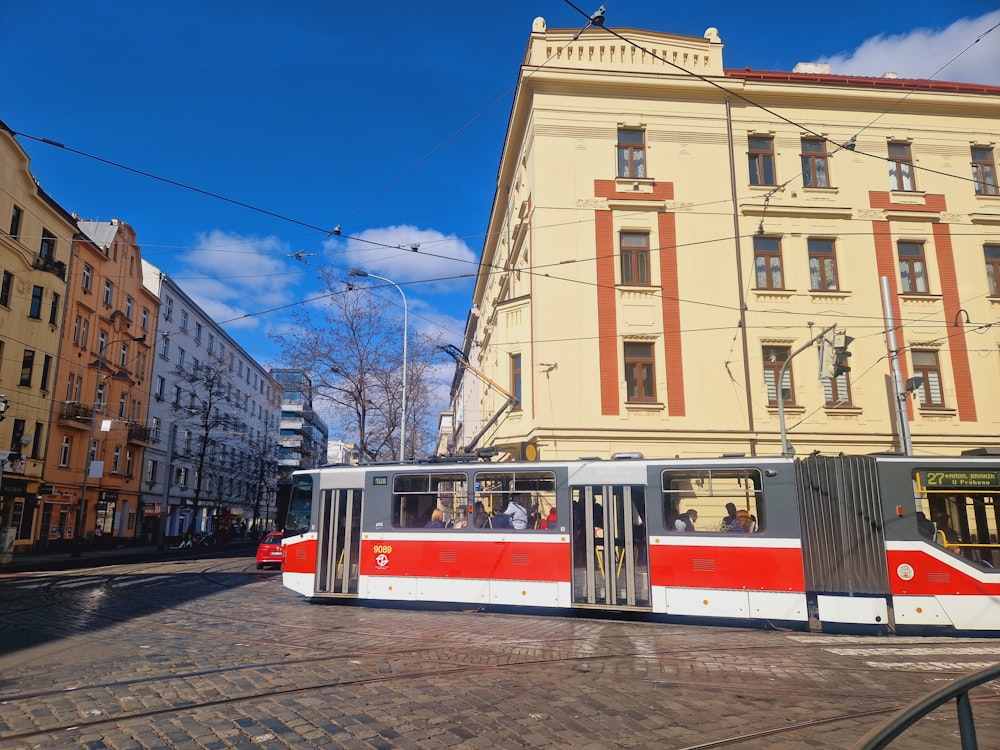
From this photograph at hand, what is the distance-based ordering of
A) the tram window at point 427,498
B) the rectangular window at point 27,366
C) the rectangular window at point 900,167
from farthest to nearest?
the rectangular window at point 27,366
the rectangular window at point 900,167
the tram window at point 427,498

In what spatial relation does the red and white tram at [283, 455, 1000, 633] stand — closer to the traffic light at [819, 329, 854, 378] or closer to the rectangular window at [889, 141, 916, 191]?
the traffic light at [819, 329, 854, 378]

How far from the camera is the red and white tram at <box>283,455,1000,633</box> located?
1132 cm

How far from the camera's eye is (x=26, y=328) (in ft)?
109

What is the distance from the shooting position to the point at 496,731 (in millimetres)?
5723

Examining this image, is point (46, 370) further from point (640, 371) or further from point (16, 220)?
point (640, 371)

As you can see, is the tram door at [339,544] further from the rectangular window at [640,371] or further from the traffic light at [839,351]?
the traffic light at [839,351]

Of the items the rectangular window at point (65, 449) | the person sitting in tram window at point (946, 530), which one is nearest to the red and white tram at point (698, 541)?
the person sitting in tram window at point (946, 530)

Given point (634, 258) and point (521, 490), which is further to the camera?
point (634, 258)

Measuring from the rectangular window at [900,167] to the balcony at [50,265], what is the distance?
37649 mm

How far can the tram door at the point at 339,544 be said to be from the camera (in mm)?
14203

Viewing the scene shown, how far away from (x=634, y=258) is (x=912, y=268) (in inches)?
371

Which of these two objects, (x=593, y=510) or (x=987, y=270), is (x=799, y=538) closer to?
(x=593, y=510)

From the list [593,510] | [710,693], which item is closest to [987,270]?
[593,510]

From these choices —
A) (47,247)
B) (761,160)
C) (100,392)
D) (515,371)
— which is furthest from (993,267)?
(100,392)
